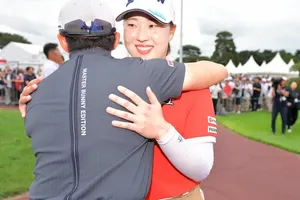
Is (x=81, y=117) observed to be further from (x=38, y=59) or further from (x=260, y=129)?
(x=38, y=59)

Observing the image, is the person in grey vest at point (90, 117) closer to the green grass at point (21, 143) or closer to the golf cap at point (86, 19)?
the golf cap at point (86, 19)

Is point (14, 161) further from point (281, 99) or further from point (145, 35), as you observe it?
point (281, 99)

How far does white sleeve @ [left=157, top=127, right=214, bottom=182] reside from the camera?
139 cm

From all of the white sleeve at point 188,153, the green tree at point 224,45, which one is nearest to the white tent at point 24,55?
the white sleeve at point 188,153

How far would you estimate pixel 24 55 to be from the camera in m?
24.6

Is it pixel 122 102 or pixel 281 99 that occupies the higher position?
pixel 122 102

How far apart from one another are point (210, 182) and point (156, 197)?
509 cm

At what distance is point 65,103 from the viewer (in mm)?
1287

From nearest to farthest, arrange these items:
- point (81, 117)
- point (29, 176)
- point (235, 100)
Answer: point (81, 117) < point (29, 176) < point (235, 100)

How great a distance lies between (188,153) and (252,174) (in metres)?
6.05

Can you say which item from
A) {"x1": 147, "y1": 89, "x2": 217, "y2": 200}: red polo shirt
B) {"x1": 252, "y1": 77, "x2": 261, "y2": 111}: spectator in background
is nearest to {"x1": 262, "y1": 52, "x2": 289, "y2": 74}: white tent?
{"x1": 252, "y1": 77, "x2": 261, "y2": 111}: spectator in background

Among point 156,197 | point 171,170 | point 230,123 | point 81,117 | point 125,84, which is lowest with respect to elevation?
point 230,123

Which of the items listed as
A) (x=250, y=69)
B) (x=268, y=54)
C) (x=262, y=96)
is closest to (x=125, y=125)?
(x=262, y=96)

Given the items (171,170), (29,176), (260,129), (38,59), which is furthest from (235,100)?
(171,170)
